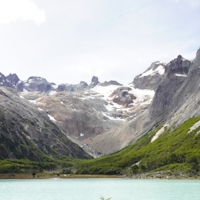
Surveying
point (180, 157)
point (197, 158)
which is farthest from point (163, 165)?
point (197, 158)

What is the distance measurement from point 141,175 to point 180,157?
21.5m

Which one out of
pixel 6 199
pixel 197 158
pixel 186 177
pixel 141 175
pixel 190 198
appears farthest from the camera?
pixel 141 175

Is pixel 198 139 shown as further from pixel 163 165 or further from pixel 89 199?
pixel 89 199

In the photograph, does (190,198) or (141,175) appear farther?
(141,175)

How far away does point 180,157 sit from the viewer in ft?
621

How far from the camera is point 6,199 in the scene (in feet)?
282

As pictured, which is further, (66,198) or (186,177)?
(186,177)

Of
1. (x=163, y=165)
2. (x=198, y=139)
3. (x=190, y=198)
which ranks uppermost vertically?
(x=198, y=139)

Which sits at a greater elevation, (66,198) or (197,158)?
(197,158)

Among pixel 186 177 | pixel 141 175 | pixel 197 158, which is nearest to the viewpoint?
pixel 186 177

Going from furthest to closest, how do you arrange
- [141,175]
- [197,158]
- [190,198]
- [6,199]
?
[141,175] < [197,158] < [6,199] < [190,198]

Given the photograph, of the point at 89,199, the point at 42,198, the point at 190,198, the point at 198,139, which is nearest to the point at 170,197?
the point at 190,198

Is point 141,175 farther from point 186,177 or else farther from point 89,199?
point 89,199

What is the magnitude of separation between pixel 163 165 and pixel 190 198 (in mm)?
115478
